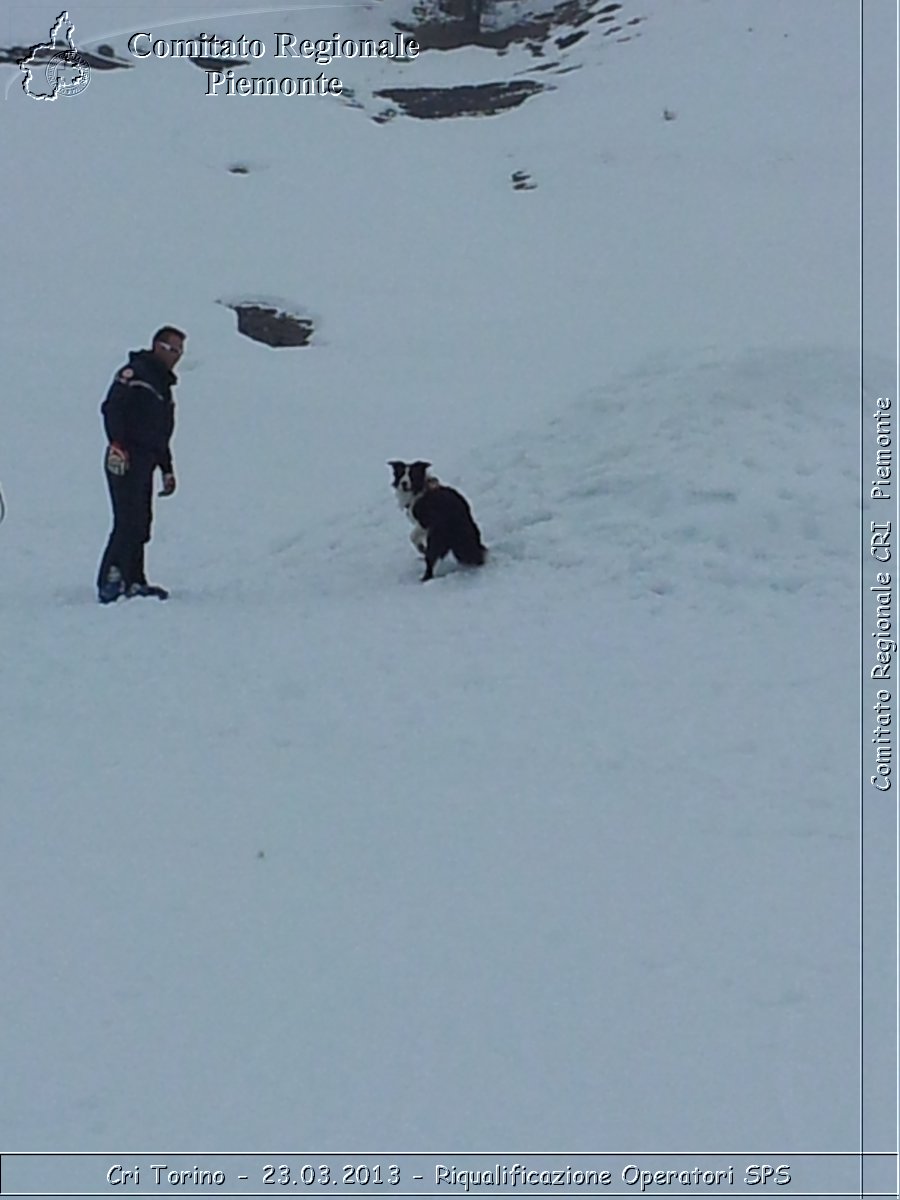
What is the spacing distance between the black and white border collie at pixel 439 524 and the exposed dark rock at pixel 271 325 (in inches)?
432

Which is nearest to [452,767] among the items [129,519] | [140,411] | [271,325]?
[129,519]

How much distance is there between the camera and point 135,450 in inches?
314

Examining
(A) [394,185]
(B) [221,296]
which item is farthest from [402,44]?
(B) [221,296]

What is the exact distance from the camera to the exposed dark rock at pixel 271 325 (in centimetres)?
1858

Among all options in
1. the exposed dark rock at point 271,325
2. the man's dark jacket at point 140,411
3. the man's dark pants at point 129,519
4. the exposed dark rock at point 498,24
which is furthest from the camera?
Answer: the exposed dark rock at point 498,24

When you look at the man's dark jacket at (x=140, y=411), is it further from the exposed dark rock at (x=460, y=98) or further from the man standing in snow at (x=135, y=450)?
the exposed dark rock at (x=460, y=98)

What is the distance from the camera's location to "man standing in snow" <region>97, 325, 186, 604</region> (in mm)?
7926

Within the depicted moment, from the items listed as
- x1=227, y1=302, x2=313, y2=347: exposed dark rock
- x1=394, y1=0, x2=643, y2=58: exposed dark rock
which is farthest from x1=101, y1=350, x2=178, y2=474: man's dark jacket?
x1=394, y1=0, x2=643, y2=58: exposed dark rock

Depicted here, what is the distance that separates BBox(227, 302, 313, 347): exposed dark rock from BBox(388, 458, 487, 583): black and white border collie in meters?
11.0

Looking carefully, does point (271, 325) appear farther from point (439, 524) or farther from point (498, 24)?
point (498, 24)

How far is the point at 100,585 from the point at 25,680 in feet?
5.26

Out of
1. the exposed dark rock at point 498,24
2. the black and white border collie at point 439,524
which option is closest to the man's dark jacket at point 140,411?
the black and white border collie at point 439,524

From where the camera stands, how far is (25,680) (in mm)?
6621

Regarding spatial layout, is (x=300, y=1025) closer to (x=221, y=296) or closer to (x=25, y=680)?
(x=25, y=680)
